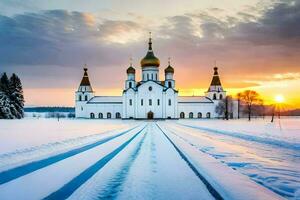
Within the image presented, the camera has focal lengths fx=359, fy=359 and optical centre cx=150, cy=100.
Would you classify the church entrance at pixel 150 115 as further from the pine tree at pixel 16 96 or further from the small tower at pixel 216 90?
the pine tree at pixel 16 96

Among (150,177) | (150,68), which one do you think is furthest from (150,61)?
(150,177)

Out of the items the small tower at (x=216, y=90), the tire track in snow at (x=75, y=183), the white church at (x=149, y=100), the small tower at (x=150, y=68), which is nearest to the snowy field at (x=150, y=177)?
the tire track in snow at (x=75, y=183)

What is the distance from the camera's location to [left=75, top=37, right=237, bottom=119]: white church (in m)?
97.7

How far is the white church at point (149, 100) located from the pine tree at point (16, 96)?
88.3 feet

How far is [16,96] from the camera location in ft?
270

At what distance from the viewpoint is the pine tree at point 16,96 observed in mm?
81069

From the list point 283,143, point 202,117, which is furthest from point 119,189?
point 202,117

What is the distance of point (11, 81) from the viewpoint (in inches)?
3310

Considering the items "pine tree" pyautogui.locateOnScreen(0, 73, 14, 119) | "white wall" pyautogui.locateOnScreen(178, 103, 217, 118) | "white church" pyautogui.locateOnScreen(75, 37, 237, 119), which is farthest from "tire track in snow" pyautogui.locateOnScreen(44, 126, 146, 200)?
"white wall" pyautogui.locateOnScreen(178, 103, 217, 118)

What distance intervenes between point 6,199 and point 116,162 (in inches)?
200

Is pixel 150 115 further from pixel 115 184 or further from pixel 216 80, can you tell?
pixel 115 184

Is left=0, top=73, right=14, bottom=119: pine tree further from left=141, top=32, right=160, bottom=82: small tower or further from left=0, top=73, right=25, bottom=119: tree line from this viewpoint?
left=141, top=32, right=160, bottom=82: small tower

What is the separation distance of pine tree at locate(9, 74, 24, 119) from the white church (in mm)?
26908

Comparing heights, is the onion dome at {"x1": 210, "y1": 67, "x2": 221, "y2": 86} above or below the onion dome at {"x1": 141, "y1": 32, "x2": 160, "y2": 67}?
below
